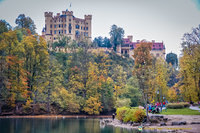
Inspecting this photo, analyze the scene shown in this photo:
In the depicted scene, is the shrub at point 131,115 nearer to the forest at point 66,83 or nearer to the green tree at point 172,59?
the forest at point 66,83

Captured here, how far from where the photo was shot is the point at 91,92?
220 feet

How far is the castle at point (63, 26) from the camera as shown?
381 feet

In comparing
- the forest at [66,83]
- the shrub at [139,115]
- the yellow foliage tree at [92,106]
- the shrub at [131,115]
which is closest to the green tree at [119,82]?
the forest at [66,83]

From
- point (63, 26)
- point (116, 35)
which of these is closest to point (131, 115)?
point (116, 35)

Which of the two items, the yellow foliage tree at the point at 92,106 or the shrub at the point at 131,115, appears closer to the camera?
the shrub at the point at 131,115

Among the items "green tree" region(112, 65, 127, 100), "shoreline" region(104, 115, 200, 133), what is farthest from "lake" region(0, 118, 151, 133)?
"green tree" region(112, 65, 127, 100)

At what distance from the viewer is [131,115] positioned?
38.3 metres

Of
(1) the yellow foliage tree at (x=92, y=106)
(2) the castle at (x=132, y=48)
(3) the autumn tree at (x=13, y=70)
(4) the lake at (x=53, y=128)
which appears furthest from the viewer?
(2) the castle at (x=132, y=48)

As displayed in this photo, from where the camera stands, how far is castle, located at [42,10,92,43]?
381 feet

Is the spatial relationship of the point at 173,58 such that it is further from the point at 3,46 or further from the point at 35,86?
the point at 3,46

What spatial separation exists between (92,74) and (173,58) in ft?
228

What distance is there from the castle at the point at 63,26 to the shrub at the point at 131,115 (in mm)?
77049

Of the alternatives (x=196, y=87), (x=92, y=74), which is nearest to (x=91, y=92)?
(x=92, y=74)

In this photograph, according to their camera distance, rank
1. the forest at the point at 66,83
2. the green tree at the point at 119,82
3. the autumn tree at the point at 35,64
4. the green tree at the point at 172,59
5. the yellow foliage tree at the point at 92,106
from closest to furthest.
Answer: the forest at the point at 66,83
the autumn tree at the point at 35,64
the yellow foliage tree at the point at 92,106
the green tree at the point at 119,82
the green tree at the point at 172,59
